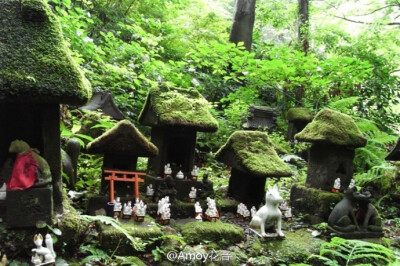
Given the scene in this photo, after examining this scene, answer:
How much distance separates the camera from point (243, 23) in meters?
15.1

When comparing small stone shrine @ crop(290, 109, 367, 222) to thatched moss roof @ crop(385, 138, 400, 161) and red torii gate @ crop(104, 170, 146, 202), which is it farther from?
red torii gate @ crop(104, 170, 146, 202)

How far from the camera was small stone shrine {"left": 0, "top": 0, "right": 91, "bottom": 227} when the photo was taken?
3600mm

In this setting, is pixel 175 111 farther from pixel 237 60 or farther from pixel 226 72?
pixel 226 72

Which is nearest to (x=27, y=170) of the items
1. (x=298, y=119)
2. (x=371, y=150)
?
(x=371, y=150)

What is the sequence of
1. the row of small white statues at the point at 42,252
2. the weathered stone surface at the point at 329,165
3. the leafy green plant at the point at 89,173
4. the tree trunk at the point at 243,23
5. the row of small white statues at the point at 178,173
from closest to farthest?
the row of small white statues at the point at 42,252
the leafy green plant at the point at 89,173
the row of small white statues at the point at 178,173
the weathered stone surface at the point at 329,165
the tree trunk at the point at 243,23

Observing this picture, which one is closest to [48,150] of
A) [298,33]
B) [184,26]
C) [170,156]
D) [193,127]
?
[193,127]

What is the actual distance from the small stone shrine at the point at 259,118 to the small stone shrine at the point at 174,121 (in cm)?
441

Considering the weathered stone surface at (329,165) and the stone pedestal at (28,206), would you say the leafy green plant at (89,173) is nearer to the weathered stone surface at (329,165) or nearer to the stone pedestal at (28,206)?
the stone pedestal at (28,206)

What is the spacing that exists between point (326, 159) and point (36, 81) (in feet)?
19.5

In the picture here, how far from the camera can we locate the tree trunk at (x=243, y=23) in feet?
49.5

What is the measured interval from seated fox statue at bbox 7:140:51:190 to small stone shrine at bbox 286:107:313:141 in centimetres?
887

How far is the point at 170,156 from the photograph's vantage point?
725cm

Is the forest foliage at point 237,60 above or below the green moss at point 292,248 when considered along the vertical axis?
above

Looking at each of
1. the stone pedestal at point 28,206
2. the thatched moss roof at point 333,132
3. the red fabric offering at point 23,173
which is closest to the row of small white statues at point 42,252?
the stone pedestal at point 28,206
